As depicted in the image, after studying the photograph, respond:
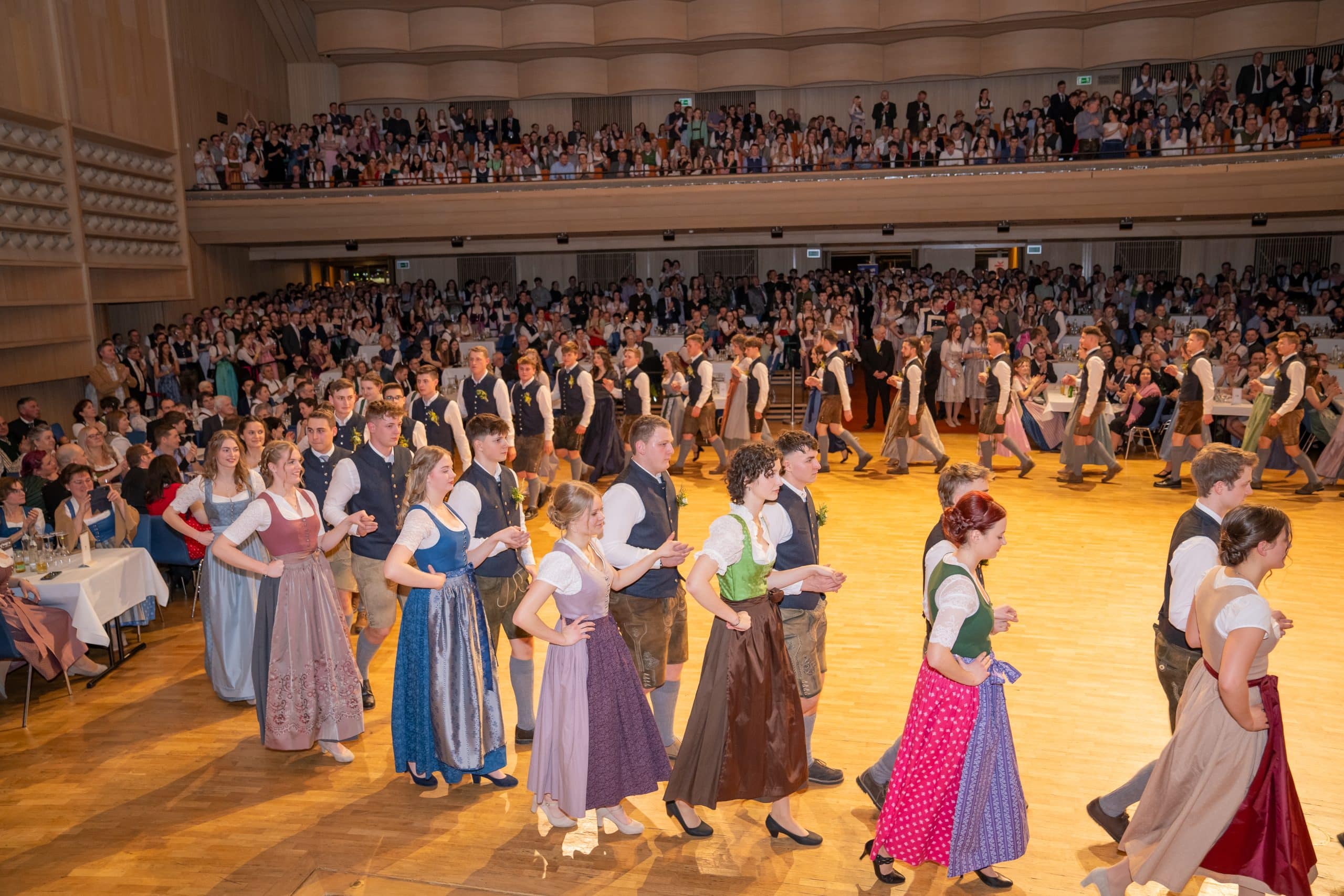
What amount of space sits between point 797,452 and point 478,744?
1.77 metres

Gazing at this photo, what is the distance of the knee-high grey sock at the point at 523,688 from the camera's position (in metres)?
4.46

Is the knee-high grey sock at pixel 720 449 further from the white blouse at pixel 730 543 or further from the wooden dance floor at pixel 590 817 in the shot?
the white blouse at pixel 730 543

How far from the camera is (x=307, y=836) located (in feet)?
12.6

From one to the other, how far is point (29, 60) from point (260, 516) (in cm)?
1031

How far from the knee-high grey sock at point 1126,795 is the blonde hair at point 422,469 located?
282 cm

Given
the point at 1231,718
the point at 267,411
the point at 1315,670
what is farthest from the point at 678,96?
the point at 1231,718

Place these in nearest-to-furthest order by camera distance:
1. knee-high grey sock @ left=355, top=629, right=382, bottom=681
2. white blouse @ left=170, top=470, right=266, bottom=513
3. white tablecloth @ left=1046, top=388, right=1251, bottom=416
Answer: knee-high grey sock @ left=355, top=629, right=382, bottom=681, white blouse @ left=170, top=470, right=266, bottom=513, white tablecloth @ left=1046, top=388, right=1251, bottom=416

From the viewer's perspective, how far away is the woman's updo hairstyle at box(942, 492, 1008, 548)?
3.09 metres

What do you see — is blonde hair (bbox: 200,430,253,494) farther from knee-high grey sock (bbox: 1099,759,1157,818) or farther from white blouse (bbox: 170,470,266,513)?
knee-high grey sock (bbox: 1099,759,1157,818)

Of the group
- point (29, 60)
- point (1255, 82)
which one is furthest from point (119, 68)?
point (1255, 82)

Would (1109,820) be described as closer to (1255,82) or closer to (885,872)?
(885,872)

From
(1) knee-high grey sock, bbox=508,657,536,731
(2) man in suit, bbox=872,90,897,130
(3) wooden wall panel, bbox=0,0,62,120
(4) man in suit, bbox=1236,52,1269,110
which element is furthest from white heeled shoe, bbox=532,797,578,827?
(4) man in suit, bbox=1236,52,1269,110

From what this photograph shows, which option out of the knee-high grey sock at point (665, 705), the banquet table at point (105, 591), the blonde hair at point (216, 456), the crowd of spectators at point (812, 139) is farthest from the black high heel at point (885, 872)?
the crowd of spectators at point (812, 139)

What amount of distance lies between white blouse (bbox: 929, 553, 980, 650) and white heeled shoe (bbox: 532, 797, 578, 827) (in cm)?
166
